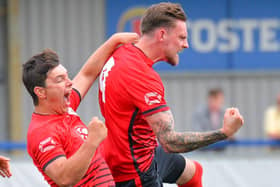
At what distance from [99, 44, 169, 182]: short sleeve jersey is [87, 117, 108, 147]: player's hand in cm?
49

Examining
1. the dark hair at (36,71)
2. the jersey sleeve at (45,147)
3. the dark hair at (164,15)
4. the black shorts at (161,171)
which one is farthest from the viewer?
the black shorts at (161,171)

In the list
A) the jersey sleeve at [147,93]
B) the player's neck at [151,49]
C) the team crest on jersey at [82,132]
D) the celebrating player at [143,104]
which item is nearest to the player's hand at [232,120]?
the celebrating player at [143,104]

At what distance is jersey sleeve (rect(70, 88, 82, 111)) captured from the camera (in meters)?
5.18

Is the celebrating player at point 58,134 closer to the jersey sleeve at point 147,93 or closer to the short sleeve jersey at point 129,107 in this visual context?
the short sleeve jersey at point 129,107

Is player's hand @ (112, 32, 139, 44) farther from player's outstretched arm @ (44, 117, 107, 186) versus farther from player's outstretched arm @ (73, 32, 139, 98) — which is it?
player's outstretched arm @ (44, 117, 107, 186)

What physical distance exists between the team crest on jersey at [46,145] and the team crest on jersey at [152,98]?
664 millimetres

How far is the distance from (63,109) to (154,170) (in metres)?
0.86

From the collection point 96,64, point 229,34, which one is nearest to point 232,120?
point 96,64

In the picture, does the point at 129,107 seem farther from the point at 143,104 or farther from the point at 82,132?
the point at 82,132

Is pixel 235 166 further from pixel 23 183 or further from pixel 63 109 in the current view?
pixel 63 109

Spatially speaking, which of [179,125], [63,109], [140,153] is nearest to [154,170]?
[140,153]

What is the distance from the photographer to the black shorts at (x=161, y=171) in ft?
16.9

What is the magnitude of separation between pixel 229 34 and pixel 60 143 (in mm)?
8001

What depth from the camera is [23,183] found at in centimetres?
729
